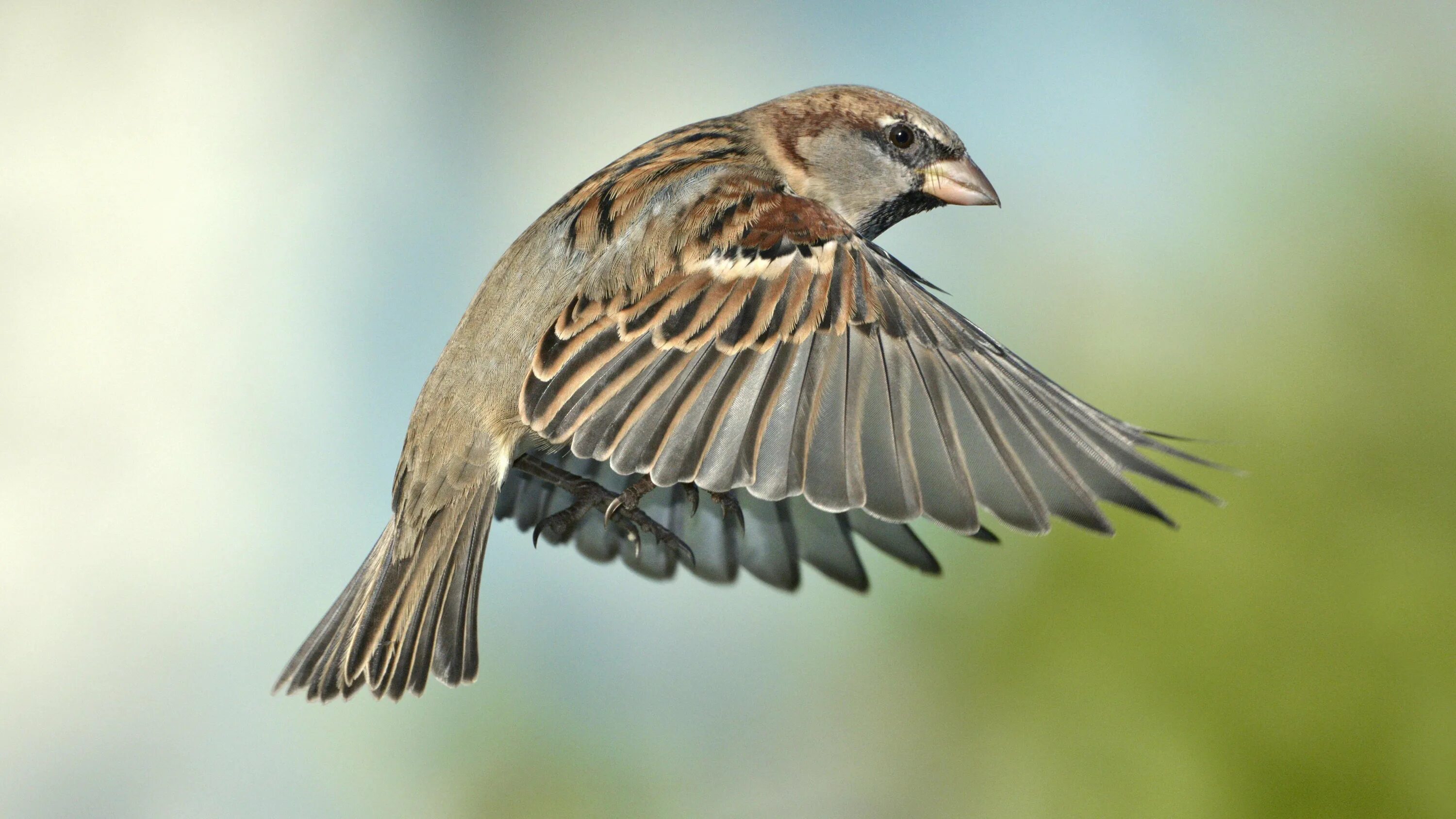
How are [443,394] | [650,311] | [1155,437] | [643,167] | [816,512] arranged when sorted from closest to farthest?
[1155,437], [650,311], [443,394], [643,167], [816,512]

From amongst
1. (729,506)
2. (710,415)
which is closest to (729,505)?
(729,506)

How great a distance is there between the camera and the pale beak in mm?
2174

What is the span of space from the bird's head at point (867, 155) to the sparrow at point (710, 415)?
0.21m

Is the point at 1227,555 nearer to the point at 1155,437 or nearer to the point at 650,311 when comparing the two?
the point at 1155,437

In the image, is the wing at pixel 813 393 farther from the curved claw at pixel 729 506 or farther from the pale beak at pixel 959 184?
the pale beak at pixel 959 184

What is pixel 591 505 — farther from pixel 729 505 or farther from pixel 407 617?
pixel 407 617

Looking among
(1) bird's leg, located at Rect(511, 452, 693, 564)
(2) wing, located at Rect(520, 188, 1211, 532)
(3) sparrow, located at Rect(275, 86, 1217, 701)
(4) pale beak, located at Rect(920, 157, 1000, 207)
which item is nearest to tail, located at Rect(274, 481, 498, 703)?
(3) sparrow, located at Rect(275, 86, 1217, 701)

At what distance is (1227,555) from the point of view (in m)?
3.21

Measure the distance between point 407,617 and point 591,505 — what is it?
1.15 feet

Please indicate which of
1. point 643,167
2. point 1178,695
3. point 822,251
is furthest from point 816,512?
point 1178,695

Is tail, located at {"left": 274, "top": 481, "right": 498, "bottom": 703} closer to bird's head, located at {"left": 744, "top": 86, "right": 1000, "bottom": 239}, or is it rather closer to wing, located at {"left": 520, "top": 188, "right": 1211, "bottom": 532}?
wing, located at {"left": 520, "top": 188, "right": 1211, "bottom": 532}

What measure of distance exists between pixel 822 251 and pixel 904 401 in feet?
1.01

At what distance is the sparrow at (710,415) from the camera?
1.43 m

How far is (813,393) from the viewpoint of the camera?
1550 mm
